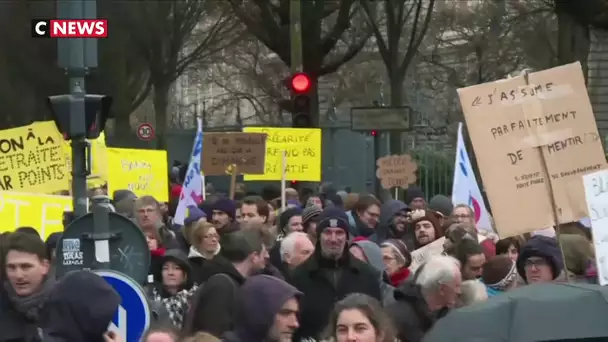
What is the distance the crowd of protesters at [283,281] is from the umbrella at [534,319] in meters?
1.33

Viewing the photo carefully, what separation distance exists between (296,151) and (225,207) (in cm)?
610

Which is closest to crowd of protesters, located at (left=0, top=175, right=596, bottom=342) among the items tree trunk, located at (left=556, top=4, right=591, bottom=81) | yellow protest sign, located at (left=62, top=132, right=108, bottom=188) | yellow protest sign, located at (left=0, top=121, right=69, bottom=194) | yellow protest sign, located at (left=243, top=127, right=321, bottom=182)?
yellow protest sign, located at (left=0, top=121, right=69, bottom=194)

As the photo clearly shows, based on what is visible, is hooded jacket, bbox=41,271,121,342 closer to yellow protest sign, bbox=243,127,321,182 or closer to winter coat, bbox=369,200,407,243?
winter coat, bbox=369,200,407,243

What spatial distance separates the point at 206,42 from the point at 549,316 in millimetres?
37018

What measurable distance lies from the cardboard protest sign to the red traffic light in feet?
4.87

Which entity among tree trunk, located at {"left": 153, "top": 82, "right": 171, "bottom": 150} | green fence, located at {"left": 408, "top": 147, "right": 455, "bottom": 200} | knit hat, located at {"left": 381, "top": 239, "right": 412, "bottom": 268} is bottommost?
knit hat, located at {"left": 381, "top": 239, "right": 412, "bottom": 268}

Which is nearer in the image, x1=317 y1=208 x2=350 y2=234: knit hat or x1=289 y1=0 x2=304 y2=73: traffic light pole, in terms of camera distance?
x1=317 y1=208 x2=350 y2=234: knit hat

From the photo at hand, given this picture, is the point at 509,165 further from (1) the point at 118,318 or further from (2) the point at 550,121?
(1) the point at 118,318

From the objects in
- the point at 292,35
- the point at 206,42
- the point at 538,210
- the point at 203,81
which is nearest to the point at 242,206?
the point at 538,210

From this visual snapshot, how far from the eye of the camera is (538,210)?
23.1 feet

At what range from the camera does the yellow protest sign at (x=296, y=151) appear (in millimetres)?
16422

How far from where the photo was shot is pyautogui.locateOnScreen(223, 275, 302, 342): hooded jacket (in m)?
5.36

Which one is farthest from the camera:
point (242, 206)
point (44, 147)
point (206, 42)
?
point (206, 42)

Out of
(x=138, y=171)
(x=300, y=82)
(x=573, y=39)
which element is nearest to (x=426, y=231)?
(x=138, y=171)
